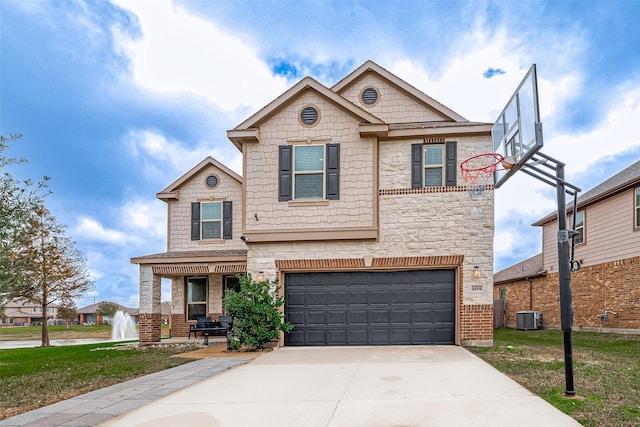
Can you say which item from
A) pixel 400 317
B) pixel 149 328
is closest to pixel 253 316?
pixel 400 317

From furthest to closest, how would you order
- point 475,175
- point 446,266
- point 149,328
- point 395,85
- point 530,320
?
point 530,320
point 395,85
point 149,328
point 475,175
point 446,266

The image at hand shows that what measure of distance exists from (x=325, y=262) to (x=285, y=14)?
22.0 ft

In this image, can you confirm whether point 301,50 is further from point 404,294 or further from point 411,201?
point 404,294

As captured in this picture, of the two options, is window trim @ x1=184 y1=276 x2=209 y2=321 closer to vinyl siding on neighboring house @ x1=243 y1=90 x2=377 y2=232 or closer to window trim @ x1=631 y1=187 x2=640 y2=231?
vinyl siding on neighboring house @ x1=243 y1=90 x2=377 y2=232

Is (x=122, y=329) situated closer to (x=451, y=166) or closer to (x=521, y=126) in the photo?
(x=451, y=166)

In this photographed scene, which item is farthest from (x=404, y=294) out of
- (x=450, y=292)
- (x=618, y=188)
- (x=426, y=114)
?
(x=618, y=188)

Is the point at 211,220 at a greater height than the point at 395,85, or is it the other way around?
the point at 395,85

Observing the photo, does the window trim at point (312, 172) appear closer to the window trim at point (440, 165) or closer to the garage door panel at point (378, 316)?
the window trim at point (440, 165)

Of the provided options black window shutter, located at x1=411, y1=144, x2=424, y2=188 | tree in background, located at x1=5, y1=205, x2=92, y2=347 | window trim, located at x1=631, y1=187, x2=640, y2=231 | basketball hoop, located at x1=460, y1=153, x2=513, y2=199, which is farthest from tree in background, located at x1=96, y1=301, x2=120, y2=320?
window trim, located at x1=631, y1=187, x2=640, y2=231

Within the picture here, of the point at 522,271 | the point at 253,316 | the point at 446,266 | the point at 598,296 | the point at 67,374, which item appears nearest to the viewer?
the point at 67,374

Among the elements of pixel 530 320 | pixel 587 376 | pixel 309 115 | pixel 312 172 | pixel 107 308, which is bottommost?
pixel 107 308

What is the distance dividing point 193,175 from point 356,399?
12896 mm

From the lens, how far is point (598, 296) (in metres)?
19.7

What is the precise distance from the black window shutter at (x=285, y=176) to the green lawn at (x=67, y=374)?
4.92m
